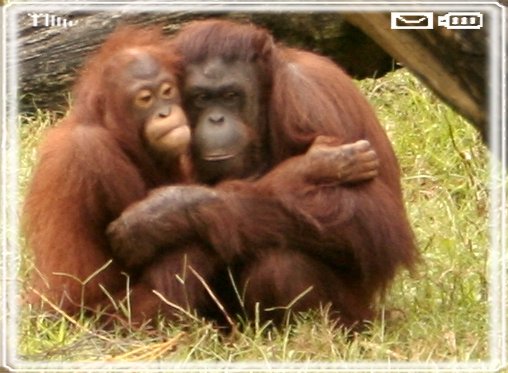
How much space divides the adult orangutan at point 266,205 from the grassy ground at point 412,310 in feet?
0.32

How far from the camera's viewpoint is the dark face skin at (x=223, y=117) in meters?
3.51

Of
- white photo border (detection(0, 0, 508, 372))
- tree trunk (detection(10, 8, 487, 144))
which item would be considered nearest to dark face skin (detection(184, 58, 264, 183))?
white photo border (detection(0, 0, 508, 372))

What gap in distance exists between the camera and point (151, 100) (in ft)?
11.6

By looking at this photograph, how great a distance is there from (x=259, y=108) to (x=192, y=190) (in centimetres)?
29

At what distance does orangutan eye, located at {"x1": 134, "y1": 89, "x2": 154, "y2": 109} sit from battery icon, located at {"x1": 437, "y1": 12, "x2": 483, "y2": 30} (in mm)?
857

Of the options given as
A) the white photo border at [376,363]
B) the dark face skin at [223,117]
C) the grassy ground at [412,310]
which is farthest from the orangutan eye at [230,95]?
the grassy ground at [412,310]

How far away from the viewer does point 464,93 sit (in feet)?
9.99

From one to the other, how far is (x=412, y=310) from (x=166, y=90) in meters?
0.82

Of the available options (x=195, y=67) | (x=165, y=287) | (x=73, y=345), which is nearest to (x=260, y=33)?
(x=195, y=67)

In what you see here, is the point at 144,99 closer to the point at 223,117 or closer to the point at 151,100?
the point at 151,100

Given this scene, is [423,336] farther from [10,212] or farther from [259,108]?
[10,212]

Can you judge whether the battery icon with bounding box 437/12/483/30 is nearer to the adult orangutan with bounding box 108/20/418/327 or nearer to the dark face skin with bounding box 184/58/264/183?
the adult orangutan with bounding box 108/20/418/327

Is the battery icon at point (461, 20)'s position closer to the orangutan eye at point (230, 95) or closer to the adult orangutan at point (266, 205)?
the adult orangutan at point (266, 205)

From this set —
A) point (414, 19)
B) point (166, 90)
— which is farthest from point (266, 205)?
point (414, 19)
